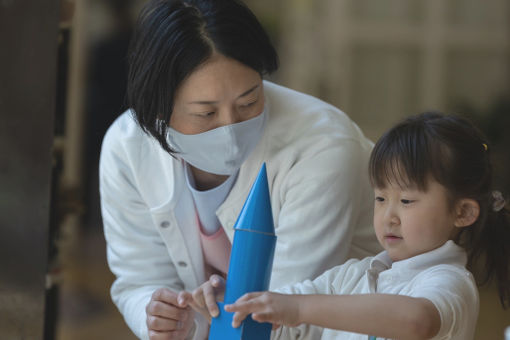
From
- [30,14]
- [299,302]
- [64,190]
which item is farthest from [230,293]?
[64,190]

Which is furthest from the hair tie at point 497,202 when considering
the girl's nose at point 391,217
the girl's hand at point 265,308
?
the girl's hand at point 265,308

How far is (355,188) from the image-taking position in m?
1.19

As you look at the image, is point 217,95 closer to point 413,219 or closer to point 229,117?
point 229,117

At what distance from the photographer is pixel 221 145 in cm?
116

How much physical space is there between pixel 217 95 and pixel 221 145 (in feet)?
0.36

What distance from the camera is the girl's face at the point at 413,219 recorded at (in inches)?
37.3

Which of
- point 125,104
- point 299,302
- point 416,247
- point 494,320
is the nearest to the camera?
point 299,302

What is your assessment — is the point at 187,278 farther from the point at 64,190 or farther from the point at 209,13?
the point at 209,13

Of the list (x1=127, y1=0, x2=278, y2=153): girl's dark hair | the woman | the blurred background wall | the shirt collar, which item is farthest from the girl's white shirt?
the blurred background wall

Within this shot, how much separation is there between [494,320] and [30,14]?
2854mm

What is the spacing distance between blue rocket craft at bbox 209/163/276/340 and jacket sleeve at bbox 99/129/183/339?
61cm

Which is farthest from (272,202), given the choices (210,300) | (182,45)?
(210,300)

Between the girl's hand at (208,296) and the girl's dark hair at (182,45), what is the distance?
0.37m

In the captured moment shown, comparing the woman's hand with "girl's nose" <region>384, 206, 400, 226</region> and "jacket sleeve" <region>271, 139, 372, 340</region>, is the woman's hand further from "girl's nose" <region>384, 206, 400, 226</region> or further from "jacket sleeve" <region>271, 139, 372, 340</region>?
"girl's nose" <region>384, 206, 400, 226</region>
